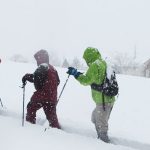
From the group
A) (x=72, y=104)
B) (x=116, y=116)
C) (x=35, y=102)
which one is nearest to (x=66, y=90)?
(x=72, y=104)

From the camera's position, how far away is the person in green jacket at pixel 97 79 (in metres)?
7.27

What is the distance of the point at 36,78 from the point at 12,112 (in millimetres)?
2362

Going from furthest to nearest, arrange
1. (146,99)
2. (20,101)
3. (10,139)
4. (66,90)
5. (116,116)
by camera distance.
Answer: (66,90)
(146,99)
(20,101)
(116,116)
(10,139)

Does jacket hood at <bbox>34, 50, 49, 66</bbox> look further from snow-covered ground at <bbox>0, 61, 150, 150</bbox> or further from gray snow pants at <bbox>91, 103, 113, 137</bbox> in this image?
gray snow pants at <bbox>91, 103, 113, 137</bbox>

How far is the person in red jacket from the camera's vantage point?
7879 millimetres

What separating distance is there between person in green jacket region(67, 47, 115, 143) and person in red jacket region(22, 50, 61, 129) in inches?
24.5

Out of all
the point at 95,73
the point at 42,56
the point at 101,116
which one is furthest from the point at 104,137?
the point at 42,56

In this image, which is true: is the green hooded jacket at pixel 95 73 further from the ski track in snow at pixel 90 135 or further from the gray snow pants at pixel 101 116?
the ski track in snow at pixel 90 135

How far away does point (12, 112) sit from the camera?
996 centimetres

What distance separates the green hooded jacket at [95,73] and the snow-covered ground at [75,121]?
752mm

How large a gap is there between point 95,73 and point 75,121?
277 cm

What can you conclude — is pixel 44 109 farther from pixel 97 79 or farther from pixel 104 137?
pixel 97 79

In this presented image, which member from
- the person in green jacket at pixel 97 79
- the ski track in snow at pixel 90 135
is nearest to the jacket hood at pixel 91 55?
the person in green jacket at pixel 97 79

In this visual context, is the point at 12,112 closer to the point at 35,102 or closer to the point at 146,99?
the point at 35,102
